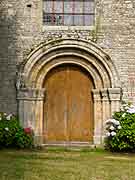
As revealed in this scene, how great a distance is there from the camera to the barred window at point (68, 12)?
1383cm

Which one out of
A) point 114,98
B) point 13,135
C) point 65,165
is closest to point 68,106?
point 114,98

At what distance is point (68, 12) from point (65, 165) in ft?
17.8

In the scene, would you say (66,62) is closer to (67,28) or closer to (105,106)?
(67,28)

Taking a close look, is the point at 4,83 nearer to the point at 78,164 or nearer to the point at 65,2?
the point at 65,2

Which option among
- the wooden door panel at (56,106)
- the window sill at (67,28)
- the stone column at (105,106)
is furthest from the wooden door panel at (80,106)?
the window sill at (67,28)

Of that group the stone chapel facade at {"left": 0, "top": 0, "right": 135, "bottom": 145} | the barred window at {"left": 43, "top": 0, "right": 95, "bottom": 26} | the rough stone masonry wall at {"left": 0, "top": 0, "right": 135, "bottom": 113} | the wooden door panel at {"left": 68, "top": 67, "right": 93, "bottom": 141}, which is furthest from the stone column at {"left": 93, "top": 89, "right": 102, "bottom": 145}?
the barred window at {"left": 43, "top": 0, "right": 95, "bottom": 26}

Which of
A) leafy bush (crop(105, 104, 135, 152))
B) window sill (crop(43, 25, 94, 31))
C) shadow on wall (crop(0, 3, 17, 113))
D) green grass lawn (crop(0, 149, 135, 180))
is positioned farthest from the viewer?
window sill (crop(43, 25, 94, 31))

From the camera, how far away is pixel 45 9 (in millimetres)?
13844

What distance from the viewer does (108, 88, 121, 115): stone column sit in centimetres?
1323

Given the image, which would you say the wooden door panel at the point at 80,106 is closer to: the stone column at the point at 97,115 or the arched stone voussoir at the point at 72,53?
the stone column at the point at 97,115

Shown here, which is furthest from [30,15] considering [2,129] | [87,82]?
[2,129]

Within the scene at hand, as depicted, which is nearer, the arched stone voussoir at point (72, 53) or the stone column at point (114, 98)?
the stone column at point (114, 98)

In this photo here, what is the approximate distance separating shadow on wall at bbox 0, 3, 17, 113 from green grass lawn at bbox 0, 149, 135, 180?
5.34 feet

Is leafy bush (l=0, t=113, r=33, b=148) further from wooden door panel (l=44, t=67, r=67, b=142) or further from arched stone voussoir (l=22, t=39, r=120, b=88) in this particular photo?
arched stone voussoir (l=22, t=39, r=120, b=88)
